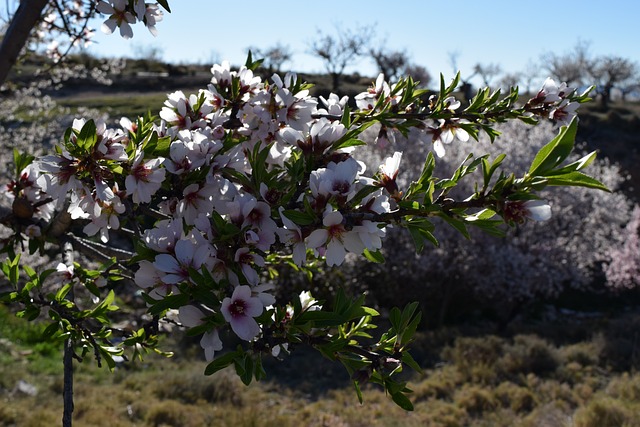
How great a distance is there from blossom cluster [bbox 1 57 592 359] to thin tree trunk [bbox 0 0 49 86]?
33.6 inches

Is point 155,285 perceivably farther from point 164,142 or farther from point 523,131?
point 523,131

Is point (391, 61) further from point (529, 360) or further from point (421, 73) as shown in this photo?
point (529, 360)

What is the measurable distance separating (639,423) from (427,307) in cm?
588

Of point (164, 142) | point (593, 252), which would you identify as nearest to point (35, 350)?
point (164, 142)

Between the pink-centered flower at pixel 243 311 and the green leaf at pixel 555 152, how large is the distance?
1.80 ft

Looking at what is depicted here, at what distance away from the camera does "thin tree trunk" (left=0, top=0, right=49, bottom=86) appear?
220 cm

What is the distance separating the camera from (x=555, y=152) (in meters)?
1.05

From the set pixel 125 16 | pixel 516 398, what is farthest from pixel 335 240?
pixel 516 398

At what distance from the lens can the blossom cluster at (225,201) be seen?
117 centimetres

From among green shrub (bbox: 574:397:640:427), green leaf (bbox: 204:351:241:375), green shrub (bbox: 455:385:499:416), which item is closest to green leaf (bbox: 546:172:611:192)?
green leaf (bbox: 204:351:241:375)

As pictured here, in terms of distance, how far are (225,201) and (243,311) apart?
31cm

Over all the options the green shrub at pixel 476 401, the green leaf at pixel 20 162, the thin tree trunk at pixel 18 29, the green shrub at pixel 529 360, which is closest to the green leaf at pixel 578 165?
the green leaf at pixel 20 162

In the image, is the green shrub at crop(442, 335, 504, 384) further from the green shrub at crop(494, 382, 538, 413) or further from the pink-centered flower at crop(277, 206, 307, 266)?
the pink-centered flower at crop(277, 206, 307, 266)

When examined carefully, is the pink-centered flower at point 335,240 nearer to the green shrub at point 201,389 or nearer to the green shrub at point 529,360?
the green shrub at point 201,389
